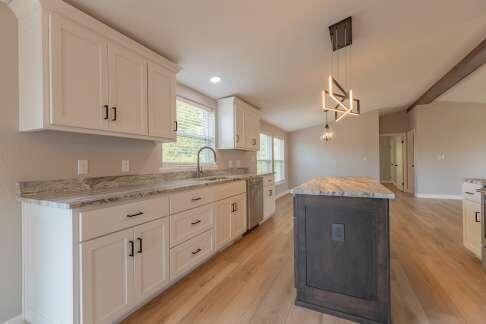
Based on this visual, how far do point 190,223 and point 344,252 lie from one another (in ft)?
4.47

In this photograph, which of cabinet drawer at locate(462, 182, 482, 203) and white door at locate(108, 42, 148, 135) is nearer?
white door at locate(108, 42, 148, 135)

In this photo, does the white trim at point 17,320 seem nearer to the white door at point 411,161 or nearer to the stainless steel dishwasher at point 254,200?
the stainless steel dishwasher at point 254,200

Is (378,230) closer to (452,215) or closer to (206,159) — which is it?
(206,159)

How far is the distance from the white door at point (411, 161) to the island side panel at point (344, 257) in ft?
23.5

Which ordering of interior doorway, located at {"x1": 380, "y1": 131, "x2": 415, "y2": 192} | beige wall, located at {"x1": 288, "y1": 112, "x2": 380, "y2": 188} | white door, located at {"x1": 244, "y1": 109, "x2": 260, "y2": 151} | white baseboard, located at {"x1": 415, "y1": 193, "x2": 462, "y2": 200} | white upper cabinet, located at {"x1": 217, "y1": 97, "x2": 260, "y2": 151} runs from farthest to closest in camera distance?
beige wall, located at {"x1": 288, "y1": 112, "x2": 380, "y2": 188} < interior doorway, located at {"x1": 380, "y1": 131, "x2": 415, "y2": 192} < white baseboard, located at {"x1": 415, "y1": 193, "x2": 462, "y2": 200} < white door, located at {"x1": 244, "y1": 109, "x2": 260, "y2": 151} < white upper cabinet, located at {"x1": 217, "y1": 97, "x2": 260, "y2": 151}

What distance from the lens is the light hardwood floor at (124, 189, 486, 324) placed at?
179cm

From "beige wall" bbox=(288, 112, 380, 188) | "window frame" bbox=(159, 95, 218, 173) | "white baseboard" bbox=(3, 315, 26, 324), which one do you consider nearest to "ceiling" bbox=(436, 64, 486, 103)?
"beige wall" bbox=(288, 112, 380, 188)

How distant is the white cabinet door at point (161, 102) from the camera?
7.57 feet

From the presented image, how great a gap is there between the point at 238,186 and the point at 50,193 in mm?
2132

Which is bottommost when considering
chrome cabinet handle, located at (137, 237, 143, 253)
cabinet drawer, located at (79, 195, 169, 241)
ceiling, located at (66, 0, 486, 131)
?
chrome cabinet handle, located at (137, 237, 143, 253)

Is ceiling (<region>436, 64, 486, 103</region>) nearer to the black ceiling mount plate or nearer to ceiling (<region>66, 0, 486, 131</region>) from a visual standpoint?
ceiling (<region>66, 0, 486, 131</region>)

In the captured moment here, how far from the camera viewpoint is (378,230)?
168 centimetres

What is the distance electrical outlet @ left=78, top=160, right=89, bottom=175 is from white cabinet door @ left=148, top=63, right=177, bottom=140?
0.58m

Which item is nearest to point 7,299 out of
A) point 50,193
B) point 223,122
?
point 50,193
